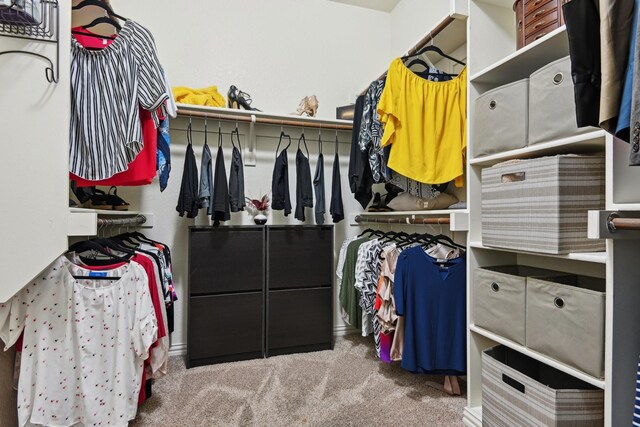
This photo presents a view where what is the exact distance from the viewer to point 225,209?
221 centimetres

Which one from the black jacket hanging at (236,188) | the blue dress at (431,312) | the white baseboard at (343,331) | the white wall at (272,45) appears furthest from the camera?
the white baseboard at (343,331)

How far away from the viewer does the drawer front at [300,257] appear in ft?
7.84

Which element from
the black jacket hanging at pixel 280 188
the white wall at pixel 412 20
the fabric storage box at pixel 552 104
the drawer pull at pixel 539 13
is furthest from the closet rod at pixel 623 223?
the white wall at pixel 412 20

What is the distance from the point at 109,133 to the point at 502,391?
1943 millimetres

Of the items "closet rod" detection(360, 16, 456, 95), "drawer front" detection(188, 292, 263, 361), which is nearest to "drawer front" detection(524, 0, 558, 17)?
"closet rod" detection(360, 16, 456, 95)

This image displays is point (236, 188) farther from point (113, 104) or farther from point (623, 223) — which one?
point (623, 223)

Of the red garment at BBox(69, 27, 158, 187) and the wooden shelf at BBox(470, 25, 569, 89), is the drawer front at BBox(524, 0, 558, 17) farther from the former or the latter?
the red garment at BBox(69, 27, 158, 187)

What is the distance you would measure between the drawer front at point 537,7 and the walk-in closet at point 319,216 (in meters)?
0.01

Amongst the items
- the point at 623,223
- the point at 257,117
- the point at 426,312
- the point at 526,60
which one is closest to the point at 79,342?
the point at 426,312

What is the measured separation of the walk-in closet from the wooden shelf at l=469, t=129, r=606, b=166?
0.01m

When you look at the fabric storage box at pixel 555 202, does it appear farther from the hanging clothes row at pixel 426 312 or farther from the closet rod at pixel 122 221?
the closet rod at pixel 122 221

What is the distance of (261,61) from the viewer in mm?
2719

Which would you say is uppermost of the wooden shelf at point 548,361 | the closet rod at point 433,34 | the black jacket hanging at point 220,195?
the closet rod at point 433,34

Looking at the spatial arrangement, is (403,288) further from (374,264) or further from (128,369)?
(128,369)
